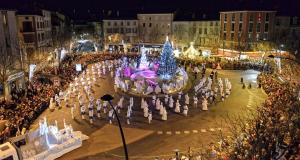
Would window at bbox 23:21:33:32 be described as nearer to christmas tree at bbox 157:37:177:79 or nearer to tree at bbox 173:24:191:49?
christmas tree at bbox 157:37:177:79

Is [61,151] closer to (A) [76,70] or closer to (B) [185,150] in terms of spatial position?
(B) [185,150]

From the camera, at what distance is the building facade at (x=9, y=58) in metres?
30.2

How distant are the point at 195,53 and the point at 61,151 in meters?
42.5

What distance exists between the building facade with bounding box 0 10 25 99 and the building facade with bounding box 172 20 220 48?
40.2 metres

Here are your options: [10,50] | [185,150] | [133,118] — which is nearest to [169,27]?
[10,50]

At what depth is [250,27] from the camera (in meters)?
55.9

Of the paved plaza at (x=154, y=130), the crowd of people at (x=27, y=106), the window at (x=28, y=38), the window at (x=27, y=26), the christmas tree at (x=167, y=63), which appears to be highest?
the window at (x=27, y=26)

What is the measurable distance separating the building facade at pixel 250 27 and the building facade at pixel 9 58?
125ft

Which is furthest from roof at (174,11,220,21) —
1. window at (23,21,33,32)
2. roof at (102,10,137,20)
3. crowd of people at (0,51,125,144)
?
crowd of people at (0,51,125,144)

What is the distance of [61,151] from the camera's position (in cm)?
1827

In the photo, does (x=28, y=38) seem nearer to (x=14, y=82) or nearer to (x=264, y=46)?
(x=14, y=82)

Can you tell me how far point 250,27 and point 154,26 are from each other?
2481 cm

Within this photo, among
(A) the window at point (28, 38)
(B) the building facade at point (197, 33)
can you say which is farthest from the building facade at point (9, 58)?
(B) the building facade at point (197, 33)

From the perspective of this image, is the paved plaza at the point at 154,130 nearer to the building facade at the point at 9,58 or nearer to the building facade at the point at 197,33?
the building facade at the point at 9,58
